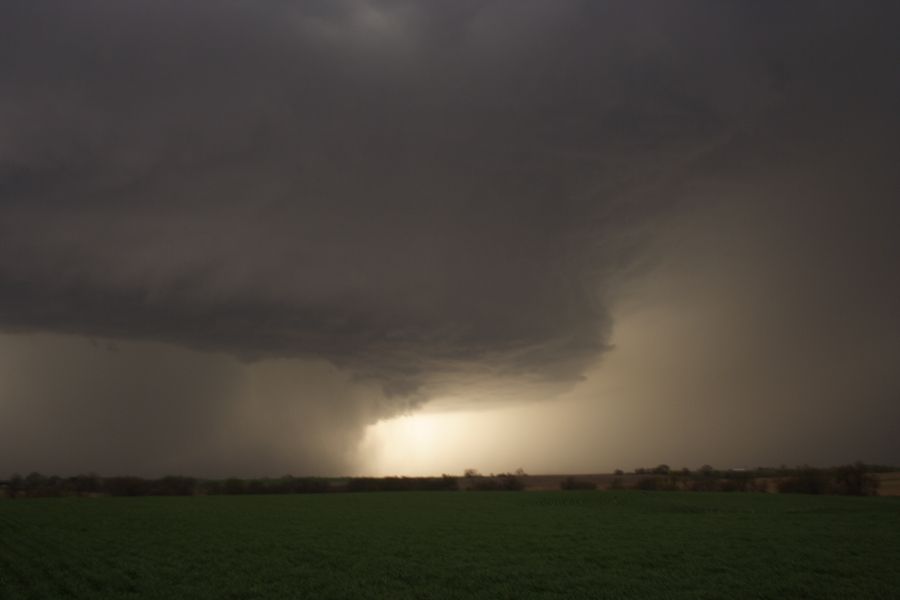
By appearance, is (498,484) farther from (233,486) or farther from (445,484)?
(233,486)

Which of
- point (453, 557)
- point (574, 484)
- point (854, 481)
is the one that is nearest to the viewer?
point (453, 557)

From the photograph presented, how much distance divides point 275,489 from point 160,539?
119572mm

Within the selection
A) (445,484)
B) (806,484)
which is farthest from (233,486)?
(806,484)

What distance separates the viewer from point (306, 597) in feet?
79.0

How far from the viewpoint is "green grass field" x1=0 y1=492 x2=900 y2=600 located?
2536cm

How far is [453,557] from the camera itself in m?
35.1

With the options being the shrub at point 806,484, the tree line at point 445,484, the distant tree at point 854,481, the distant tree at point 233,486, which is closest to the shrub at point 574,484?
the tree line at point 445,484

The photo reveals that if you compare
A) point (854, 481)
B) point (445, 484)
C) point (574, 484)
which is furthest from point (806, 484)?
point (445, 484)

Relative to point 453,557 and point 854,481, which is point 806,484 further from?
point 453,557

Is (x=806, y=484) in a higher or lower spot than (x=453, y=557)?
higher

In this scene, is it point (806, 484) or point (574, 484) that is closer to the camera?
point (806, 484)

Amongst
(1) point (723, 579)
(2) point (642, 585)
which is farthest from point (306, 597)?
(1) point (723, 579)

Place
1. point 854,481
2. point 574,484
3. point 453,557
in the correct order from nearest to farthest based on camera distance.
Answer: point 453,557 → point 854,481 → point 574,484

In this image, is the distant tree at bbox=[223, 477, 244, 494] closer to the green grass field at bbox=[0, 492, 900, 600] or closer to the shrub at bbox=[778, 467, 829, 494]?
the green grass field at bbox=[0, 492, 900, 600]
